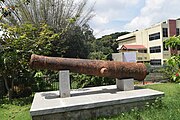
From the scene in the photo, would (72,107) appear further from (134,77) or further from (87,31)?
(87,31)

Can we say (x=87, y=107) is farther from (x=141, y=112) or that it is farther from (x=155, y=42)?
(x=155, y=42)

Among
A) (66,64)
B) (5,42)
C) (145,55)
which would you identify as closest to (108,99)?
(66,64)

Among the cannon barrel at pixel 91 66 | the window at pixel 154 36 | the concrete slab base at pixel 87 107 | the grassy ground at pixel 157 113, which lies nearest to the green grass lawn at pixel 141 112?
the grassy ground at pixel 157 113

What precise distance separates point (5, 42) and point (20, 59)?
3.84 feet

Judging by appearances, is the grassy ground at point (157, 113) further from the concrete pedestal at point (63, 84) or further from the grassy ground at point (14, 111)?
the grassy ground at point (14, 111)

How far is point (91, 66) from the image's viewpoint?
761 cm

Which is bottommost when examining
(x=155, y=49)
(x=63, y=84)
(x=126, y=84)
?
(x=126, y=84)

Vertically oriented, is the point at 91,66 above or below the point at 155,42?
below

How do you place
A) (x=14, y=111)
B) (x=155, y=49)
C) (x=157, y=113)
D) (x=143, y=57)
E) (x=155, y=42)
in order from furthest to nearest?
(x=155, y=49)
(x=155, y=42)
(x=143, y=57)
(x=14, y=111)
(x=157, y=113)

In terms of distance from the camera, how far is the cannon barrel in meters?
7.02

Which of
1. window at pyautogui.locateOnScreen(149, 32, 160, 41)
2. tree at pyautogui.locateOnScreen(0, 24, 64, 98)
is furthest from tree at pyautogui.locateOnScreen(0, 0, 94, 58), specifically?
window at pyautogui.locateOnScreen(149, 32, 160, 41)

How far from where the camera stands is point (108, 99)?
6.52 meters

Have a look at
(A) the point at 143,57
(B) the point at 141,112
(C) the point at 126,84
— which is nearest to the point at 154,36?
(A) the point at 143,57

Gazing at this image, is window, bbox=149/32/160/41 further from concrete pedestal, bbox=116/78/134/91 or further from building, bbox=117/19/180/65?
concrete pedestal, bbox=116/78/134/91
